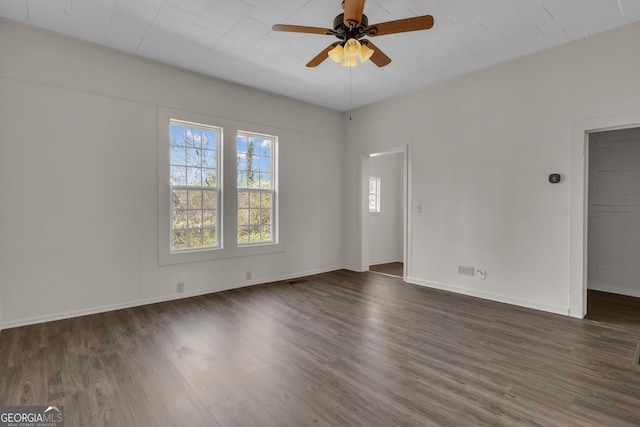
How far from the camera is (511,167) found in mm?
4121

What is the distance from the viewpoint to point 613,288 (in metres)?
4.73

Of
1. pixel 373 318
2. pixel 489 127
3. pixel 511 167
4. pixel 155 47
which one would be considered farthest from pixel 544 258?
pixel 155 47

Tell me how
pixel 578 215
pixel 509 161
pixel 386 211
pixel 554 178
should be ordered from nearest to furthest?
pixel 578 215
pixel 554 178
pixel 509 161
pixel 386 211

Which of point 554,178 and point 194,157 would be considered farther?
point 194,157

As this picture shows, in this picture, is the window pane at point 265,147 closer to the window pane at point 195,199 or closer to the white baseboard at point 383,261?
the window pane at point 195,199

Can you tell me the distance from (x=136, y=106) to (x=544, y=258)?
553 centimetres

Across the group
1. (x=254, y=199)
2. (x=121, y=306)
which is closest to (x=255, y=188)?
(x=254, y=199)

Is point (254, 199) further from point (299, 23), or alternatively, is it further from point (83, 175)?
point (299, 23)

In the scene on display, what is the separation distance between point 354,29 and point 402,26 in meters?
0.39

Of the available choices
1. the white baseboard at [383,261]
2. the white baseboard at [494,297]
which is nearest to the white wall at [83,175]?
the white baseboard at [494,297]

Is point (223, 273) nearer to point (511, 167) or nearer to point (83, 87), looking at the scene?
point (83, 87)

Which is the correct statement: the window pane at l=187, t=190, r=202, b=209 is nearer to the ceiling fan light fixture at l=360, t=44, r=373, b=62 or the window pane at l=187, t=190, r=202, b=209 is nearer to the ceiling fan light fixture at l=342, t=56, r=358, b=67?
the ceiling fan light fixture at l=342, t=56, r=358, b=67

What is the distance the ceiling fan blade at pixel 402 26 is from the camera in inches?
92.9

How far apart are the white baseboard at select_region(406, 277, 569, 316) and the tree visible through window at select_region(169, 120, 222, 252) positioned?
3412 mm
